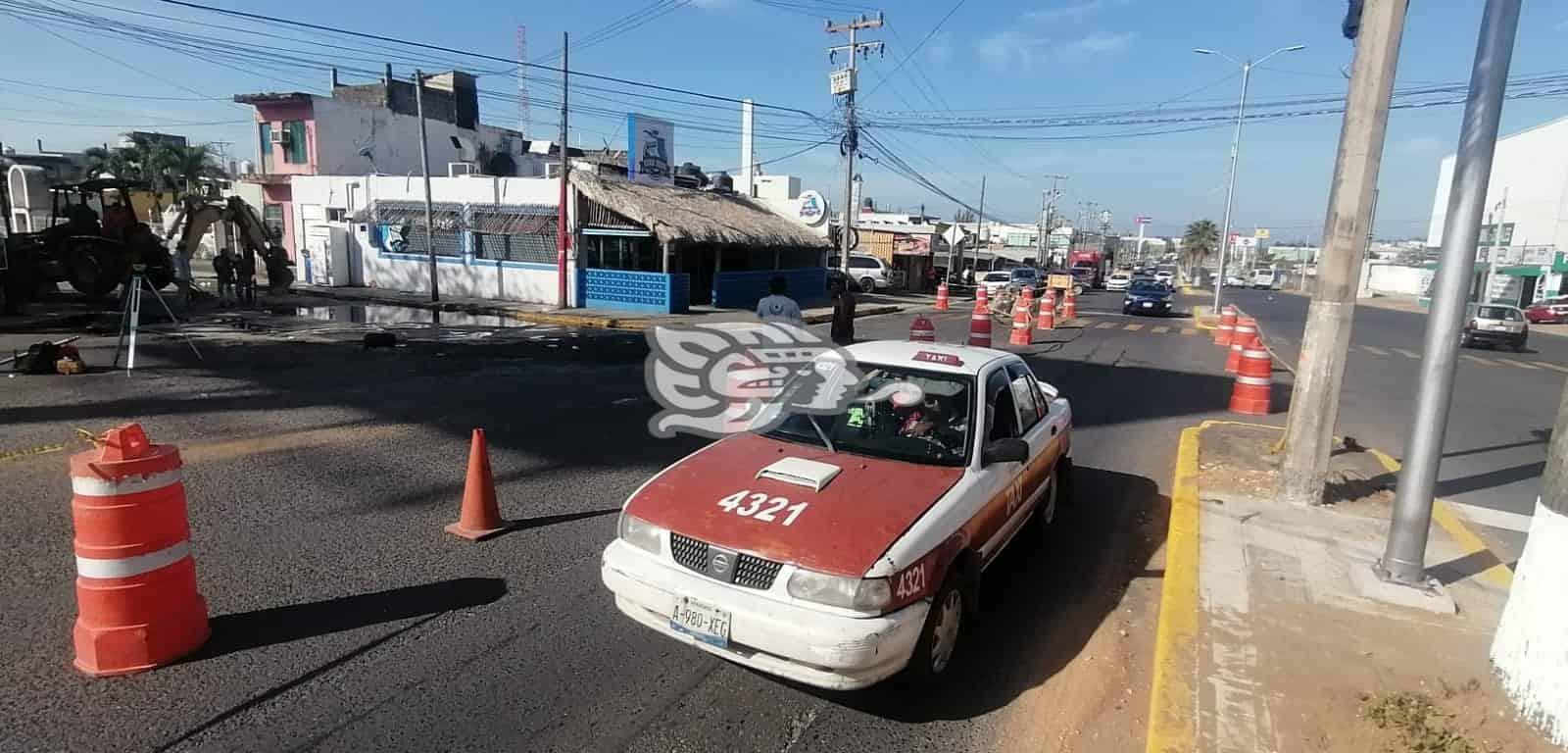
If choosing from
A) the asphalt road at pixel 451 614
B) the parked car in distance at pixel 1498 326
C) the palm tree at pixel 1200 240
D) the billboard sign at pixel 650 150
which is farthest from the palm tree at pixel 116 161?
the palm tree at pixel 1200 240

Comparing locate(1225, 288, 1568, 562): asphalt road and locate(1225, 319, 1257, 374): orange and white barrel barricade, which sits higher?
locate(1225, 319, 1257, 374): orange and white barrel barricade

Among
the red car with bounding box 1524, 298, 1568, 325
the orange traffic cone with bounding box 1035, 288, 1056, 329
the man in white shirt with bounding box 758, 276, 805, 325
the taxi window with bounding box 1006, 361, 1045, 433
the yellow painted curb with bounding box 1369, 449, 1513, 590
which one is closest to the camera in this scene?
Result: the yellow painted curb with bounding box 1369, 449, 1513, 590

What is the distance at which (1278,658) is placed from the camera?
153 inches

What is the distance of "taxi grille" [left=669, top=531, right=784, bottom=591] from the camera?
11.2ft

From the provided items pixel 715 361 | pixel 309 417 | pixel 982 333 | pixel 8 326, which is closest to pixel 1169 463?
pixel 982 333

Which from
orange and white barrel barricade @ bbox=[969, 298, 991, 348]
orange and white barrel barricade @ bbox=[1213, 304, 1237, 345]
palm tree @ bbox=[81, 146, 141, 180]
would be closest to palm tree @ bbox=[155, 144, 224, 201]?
palm tree @ bbox=[81, 146, 141, 180]

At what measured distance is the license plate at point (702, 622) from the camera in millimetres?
3391

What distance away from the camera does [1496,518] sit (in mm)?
6754

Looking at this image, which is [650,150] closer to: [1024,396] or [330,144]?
[330,144]

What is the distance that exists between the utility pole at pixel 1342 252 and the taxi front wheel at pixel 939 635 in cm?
405

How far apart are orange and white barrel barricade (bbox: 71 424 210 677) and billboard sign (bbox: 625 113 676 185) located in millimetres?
23683

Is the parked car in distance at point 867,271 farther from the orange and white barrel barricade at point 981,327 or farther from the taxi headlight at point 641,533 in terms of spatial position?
the taxi headlight at point 641,533

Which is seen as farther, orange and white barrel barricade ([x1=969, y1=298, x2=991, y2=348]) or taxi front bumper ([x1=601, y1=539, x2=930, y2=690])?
orange and white barrel barricade ([x1=969, y1=298, x2=991, y2=348])

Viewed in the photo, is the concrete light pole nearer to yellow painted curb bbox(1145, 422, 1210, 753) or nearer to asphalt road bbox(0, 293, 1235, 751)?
yellow painted curb bbox(1145, 422, 1210, 753)
